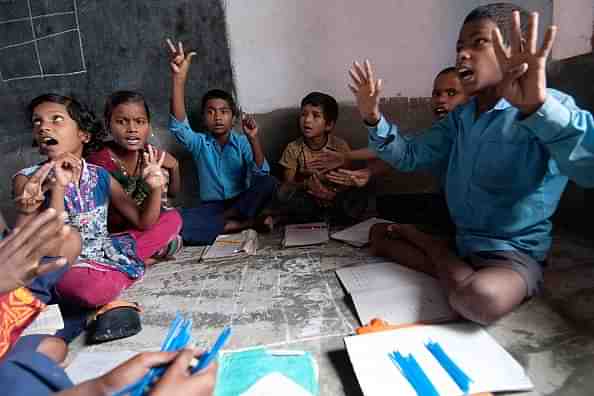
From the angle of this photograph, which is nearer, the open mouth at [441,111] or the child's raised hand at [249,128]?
the open mouth at [441,111]

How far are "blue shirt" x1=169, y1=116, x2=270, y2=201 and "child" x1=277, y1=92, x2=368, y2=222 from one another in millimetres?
172

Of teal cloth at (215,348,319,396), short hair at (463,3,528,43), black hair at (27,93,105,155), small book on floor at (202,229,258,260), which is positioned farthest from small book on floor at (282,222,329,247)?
short hair at (463,3,528,43)

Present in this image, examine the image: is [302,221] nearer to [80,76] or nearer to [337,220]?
[337,220]

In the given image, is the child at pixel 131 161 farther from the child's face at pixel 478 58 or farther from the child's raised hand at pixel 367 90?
the child's face at pixel 478 58

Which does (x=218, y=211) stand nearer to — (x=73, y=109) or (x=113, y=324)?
(x=73, y=109)

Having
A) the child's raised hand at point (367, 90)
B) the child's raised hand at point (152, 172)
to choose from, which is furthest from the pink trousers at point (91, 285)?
the child's raised hand at point (367, 90)

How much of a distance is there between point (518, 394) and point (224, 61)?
2069mm

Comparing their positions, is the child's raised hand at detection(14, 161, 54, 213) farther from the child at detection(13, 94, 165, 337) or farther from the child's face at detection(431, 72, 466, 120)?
the child's face at detection(431, 72, 466, 120)

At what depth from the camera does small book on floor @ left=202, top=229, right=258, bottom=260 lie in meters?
1.85

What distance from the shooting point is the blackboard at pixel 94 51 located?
2168 millimetres

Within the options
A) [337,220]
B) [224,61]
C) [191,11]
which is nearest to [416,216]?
[337,220]

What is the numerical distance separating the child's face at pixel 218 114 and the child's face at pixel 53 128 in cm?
76

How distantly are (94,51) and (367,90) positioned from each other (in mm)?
1624

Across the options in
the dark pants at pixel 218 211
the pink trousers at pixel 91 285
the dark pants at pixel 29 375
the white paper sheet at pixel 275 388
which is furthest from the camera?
the dark pants at pixel 218 211
